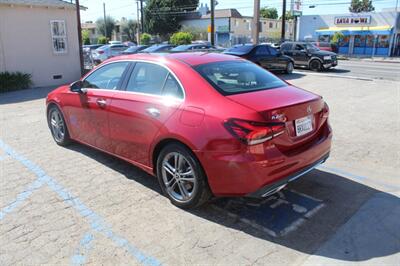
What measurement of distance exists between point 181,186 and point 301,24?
148ft

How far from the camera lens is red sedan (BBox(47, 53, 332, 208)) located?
3.29 metres

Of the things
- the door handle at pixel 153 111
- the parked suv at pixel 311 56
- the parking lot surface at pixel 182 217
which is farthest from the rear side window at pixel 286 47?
the door handle at pixel 153 111

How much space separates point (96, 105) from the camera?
484 cm

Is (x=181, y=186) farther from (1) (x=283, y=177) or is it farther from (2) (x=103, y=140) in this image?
(2) (x=103, y=140)

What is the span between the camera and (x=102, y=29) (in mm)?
74625

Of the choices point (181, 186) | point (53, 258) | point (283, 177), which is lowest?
point (53, 258)

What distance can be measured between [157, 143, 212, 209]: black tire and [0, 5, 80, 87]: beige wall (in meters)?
12.7

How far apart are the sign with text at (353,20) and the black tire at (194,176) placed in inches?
1603

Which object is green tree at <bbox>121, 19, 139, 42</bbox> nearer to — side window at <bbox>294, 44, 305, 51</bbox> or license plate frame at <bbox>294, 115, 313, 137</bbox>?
side window at <bbox>294, 44, 305, 51</bbox>

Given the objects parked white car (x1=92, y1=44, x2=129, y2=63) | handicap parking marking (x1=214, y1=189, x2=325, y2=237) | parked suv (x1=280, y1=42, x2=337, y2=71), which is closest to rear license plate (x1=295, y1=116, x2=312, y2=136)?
handicap parking marking (x1=214, y1=189, x2=325, y2=237)

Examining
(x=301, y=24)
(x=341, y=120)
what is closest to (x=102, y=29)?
(x=301, y=24)

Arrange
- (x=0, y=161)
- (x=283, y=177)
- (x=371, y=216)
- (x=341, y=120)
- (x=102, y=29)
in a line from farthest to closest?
A: (x=102, y=29) → (x=341, y=120) → (x=0, y=161) → (x=371, y=216) → (x=283, y=177)

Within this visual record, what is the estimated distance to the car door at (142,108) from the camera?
3.89 meters

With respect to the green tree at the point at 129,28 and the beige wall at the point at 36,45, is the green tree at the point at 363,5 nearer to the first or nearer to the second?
the green tree at the point at 129,28
